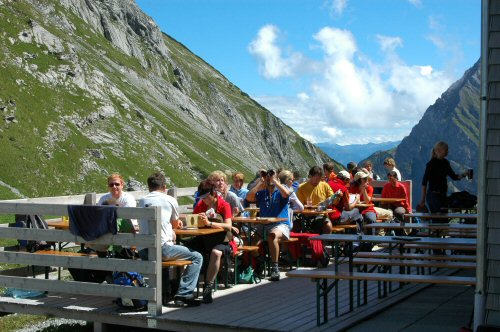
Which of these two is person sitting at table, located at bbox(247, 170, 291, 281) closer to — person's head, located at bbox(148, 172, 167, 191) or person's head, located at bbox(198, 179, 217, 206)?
person's head, located at bbox(198, 179, 217, 206)

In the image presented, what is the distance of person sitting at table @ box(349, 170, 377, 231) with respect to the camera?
1461 cm

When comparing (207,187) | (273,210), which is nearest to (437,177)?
(273,210)

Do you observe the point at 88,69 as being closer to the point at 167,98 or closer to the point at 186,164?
the point at 186,164

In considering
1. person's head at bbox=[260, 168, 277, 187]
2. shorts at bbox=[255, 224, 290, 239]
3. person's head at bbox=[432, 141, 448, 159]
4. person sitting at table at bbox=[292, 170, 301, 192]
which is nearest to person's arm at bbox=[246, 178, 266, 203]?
person's head at bbox=[260, 168, 277, 187]

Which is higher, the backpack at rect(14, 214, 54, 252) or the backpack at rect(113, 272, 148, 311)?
the backpack at rect(14, 214, 54, 252)

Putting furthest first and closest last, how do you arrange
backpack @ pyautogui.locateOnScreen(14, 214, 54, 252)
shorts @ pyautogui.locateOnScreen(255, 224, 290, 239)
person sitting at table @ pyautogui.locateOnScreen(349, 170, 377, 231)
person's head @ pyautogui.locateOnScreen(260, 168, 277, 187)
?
person sitting at table @ pyautogui.locateOnScreen(349, 170, 377, 231)
shorts @ pyautogui.locateOnScreen(255, 224, 290, 239)
person's head @ pyautogui.locateOnScreen(260, 168, 277, 187)
backpack @ pyautogui.locateOnScreen(14, 214, 54, 252)

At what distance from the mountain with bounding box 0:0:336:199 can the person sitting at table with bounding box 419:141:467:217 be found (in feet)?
202

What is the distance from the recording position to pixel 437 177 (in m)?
13.2

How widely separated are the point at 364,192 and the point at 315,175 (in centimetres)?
156

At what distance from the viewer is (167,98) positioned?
14538cm

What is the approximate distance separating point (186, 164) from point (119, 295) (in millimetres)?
108561

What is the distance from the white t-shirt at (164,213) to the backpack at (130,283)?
518 millimetres

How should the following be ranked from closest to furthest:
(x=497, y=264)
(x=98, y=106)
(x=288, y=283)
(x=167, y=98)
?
(x=497, y=264)
(x=288, y=283)
(x=98, y=106)
(x=167, y=98)

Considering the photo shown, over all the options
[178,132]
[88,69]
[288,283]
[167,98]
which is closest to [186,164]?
[178,132]
